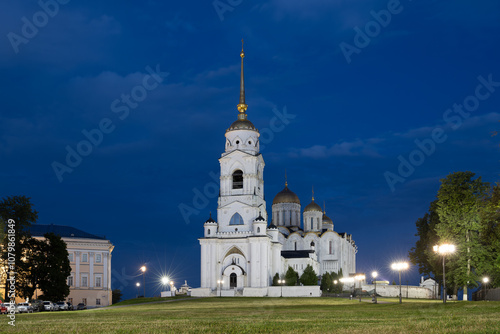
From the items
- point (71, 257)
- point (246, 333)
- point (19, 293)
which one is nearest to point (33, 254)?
point (19, 293)

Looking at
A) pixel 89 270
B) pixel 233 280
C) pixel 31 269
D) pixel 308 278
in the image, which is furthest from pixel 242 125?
pixel 31 269

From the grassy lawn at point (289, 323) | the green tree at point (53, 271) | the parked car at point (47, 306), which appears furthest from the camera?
the green tree at point (53, 271)

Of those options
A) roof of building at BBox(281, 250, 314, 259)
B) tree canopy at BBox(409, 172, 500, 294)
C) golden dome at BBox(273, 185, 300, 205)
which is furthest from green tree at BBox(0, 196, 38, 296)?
golden dome at BBox(273, 185, 300, 205)

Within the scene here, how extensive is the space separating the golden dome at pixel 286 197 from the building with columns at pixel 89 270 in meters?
38.6

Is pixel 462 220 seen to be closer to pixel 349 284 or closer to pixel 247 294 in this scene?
pixel 247 294

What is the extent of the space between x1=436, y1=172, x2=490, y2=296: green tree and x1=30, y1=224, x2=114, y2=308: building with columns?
51430mm

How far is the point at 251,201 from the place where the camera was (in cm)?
8800

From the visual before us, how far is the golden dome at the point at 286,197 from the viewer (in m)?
111

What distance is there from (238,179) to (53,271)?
1557 inches

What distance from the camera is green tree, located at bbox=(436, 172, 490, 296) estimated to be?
48.1 meters

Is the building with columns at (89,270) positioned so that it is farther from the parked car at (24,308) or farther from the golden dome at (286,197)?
the golden dome at (286,197)

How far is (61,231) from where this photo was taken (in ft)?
283

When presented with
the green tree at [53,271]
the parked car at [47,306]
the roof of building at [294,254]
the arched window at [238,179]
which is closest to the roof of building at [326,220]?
the roof of building at [294,254]

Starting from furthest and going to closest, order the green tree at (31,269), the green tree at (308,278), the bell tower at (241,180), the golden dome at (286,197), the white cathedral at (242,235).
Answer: the golden dome at (286,197)
the bell tower at (241,180)
the green tree at (308,278)
the white cathedral at (242,235)
the green tree at (31,269)
